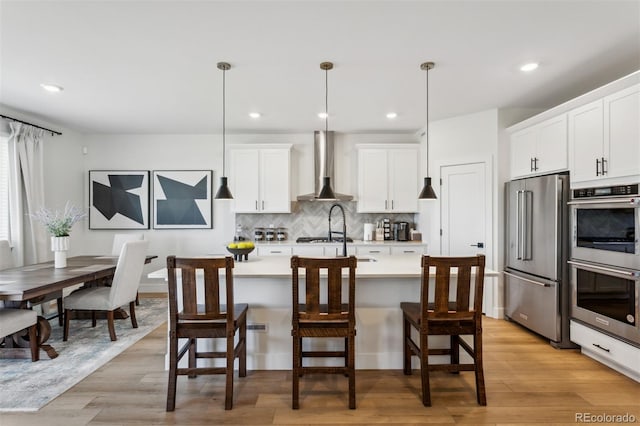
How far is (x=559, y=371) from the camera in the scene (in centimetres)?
269

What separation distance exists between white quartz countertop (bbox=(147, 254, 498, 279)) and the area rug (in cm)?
103

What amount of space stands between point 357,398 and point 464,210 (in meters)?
2.97

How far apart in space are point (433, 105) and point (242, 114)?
8.01 feet

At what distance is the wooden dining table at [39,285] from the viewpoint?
8.36 ft

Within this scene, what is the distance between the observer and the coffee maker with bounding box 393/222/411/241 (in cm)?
512

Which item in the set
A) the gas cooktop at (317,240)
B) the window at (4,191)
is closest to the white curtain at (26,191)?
the window at (4,191)

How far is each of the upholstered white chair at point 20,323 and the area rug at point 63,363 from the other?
141 millimetres

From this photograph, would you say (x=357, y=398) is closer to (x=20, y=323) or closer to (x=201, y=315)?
(x=201, y=315)

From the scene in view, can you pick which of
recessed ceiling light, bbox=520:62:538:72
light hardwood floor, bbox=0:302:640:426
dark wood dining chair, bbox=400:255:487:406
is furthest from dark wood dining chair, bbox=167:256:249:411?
recessed ceiling light, bbox=520:62:538:72

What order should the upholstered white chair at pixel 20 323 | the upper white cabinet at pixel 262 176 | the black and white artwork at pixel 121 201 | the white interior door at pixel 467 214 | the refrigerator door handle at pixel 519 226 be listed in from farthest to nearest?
the black and white artwork at pixel 121 201 → the upper white cabinet at pixel 262 176 → the white interior door at pixel 467 214 → the refrigerator door handle at pixel 519 226 → the upholstered white chair at pixel 20 323

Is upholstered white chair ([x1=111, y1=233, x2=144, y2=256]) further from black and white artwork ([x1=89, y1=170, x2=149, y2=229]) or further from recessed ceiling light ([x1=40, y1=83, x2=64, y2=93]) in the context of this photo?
recessed ceiling light ([x1=40, y1=83, x2=64, y2=93])

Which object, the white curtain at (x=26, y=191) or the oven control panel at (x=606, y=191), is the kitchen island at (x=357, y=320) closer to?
the oven control panel at (x=606, y=191)

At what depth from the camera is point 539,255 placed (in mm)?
3328

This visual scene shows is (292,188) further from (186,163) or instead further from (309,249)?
(186,163)
